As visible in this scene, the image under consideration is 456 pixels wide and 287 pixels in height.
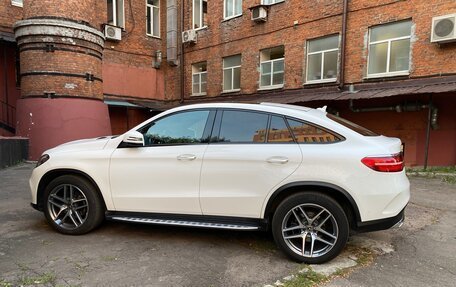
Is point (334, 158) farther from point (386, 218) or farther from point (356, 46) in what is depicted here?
point (356, 46)

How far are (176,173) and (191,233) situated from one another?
0.96 m

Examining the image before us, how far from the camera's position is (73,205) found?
427 cm

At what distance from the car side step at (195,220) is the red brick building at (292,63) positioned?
26.1 feet

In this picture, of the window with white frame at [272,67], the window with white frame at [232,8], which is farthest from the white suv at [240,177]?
the window with white frame at [232,8]

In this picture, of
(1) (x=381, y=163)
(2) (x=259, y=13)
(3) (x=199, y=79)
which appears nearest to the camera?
(1) (x=381, y=163)

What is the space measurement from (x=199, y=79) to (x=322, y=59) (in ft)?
23.4

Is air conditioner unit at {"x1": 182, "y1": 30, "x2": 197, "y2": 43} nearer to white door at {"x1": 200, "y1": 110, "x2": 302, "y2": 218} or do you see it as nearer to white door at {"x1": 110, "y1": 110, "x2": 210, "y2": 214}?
white door at {"x1": 110, "y1": 110, "x2": 210, "y2": 214}

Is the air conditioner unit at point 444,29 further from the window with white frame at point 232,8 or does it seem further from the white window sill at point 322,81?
the window with white frame at point 232,8

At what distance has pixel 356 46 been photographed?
12.1m

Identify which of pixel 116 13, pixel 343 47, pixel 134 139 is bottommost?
pixel 134 139

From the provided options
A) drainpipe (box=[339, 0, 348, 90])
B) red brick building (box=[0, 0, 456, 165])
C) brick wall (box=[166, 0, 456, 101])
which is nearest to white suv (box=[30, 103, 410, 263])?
red brick building (box=[0, 0, 456, 165])

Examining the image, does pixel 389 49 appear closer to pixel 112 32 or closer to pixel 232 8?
pixel 232 8

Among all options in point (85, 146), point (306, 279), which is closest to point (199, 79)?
point (85, 146)

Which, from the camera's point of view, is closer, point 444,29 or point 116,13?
point 444,29
